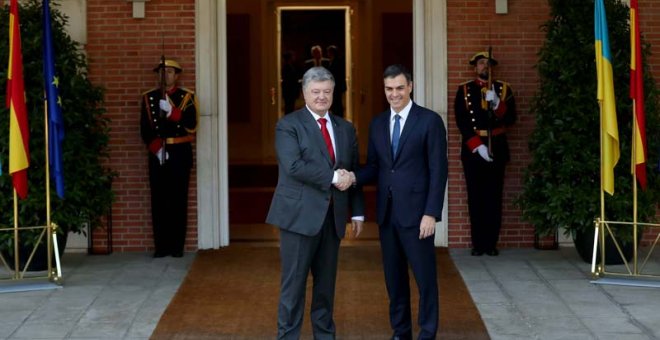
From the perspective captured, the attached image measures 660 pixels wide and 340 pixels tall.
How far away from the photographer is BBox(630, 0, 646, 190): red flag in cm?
939

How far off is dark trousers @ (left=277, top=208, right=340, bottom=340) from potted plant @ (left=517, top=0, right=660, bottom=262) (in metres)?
3.25

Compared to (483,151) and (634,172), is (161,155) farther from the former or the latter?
(634,172)

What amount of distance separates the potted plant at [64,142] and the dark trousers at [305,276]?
10.9ft

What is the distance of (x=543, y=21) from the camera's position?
11.4m

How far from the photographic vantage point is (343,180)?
7145 millimetres

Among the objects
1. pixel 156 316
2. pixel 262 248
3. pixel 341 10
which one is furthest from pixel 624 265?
pixel 341 10

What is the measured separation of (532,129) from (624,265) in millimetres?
1719

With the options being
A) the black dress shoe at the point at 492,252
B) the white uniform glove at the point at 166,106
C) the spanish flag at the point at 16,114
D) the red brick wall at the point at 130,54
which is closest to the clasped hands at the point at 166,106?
the white uniform glove at the point at 166,106

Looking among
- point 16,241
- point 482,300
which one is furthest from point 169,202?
point 482,300

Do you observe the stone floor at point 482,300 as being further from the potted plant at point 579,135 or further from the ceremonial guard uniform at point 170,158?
the potted plant at point 579,135

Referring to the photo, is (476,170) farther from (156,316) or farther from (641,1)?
(156,316)

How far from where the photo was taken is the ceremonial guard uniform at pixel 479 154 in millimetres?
11039

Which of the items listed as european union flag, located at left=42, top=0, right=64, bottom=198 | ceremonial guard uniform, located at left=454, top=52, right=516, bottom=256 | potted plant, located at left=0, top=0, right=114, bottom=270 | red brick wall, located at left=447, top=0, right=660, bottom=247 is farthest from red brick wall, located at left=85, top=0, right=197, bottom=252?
ceremonial guard uniform, located at left=454, top=52, right=516, bottom=256

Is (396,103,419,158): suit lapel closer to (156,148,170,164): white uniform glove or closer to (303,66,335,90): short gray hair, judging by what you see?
(303,66,335,90): short gray hair
